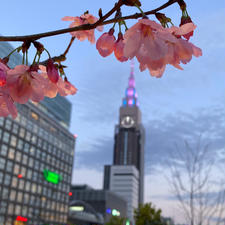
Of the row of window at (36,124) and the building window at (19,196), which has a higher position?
the row of window at (36,124)

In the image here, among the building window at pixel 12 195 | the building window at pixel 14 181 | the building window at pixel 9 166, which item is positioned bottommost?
the building window at pixel 12 195

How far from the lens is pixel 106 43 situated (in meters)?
1.24

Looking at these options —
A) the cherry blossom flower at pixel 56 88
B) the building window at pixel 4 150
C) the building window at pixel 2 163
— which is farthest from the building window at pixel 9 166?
the cherry blossom flower at pixel 56 88

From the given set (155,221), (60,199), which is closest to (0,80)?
(155,221)

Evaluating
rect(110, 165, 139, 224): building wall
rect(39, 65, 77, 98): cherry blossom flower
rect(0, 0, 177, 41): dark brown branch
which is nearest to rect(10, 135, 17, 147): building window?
rect(39, 65, 77, 98): cherry blossom flower

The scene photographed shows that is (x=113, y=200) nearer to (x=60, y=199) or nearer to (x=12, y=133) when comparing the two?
(x=60, y=199)

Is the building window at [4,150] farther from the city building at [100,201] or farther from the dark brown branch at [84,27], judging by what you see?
the dark brown branch at [84,27]

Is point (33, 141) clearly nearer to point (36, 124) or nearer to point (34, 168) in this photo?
point (36, 124)

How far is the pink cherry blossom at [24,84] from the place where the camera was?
3.46ft

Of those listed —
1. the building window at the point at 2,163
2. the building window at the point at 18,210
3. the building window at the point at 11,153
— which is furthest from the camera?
the building window at the point at 11,153

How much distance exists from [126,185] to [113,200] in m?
43.3

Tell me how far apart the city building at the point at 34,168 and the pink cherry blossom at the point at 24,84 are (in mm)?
57618

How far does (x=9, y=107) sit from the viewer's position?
3.75 feet

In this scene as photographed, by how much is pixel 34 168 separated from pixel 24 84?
74.5 meters
